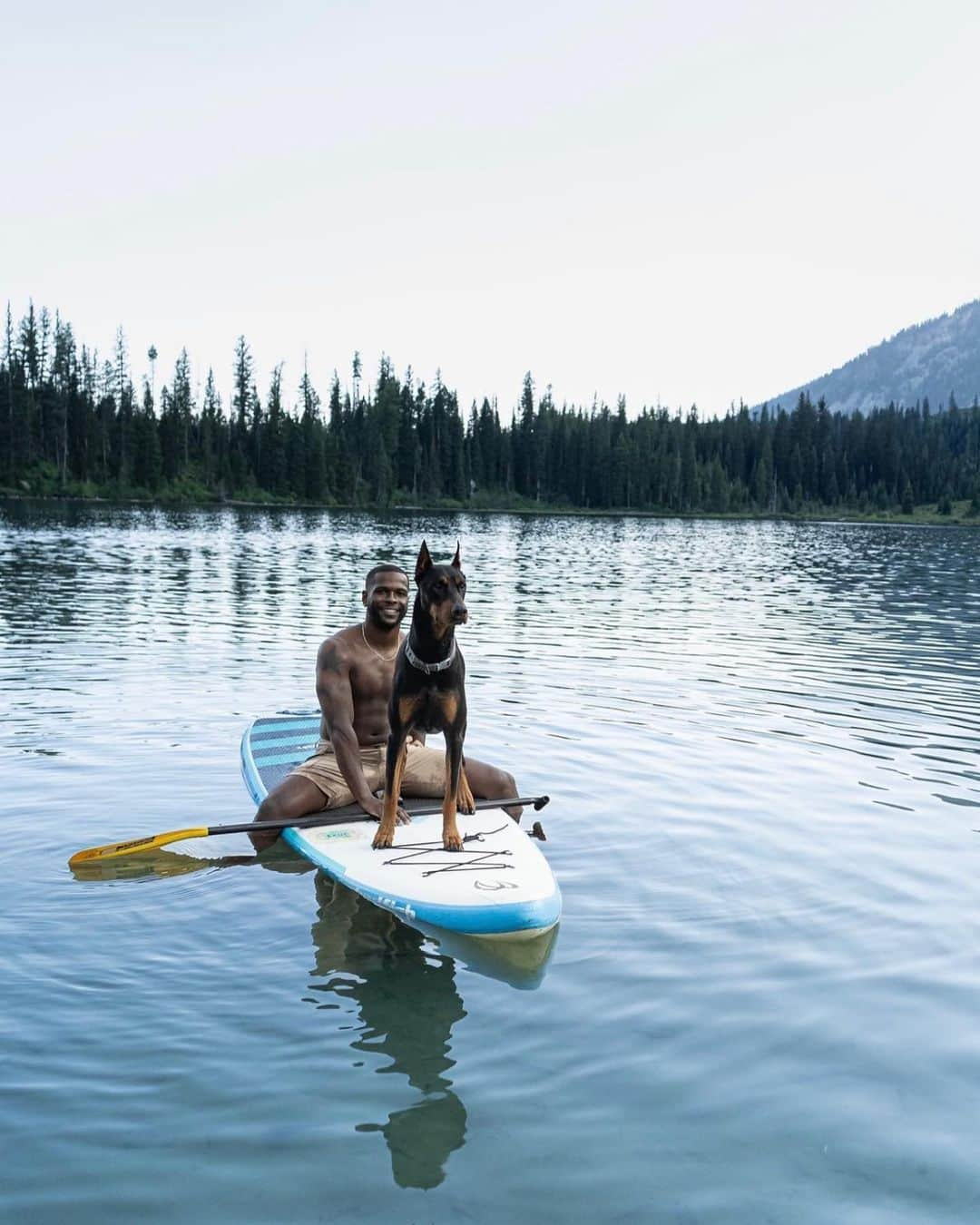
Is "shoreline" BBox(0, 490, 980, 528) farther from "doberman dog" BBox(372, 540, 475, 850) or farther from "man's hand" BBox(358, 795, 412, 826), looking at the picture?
"doberman dog" BBox(372, 540, 475, 850)

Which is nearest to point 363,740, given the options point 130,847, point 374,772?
point 374,772

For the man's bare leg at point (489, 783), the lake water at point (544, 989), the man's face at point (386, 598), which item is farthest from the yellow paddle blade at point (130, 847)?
the man's bare leg at point (489, 783)

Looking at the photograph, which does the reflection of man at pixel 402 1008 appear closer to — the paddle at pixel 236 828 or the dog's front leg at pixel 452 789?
the paddle at pixel 236 828

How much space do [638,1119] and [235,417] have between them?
150m

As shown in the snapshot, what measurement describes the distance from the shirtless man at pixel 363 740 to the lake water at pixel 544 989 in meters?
0.67

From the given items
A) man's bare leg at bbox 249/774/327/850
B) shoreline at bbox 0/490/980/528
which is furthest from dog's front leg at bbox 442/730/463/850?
shoreline at bbox 0/490/980/528

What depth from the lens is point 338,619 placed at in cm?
2620

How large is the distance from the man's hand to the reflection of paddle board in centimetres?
6

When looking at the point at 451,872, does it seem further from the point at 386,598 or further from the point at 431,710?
the point at 386,598

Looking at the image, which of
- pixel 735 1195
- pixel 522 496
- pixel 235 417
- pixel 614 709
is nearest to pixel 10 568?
pixel 614 709

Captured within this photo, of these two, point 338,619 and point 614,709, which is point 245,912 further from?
point 338,619

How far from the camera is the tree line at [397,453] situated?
392ft

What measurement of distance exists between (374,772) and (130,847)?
2.10m

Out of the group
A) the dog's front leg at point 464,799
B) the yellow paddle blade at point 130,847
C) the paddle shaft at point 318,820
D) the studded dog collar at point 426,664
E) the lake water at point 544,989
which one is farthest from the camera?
the dog's front leg at point 464,799
